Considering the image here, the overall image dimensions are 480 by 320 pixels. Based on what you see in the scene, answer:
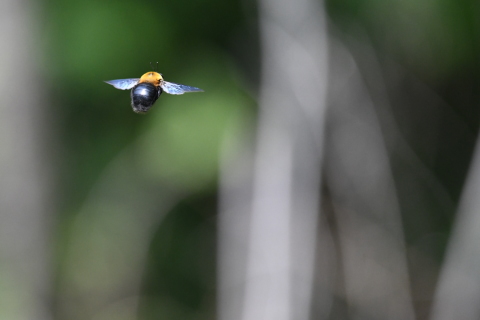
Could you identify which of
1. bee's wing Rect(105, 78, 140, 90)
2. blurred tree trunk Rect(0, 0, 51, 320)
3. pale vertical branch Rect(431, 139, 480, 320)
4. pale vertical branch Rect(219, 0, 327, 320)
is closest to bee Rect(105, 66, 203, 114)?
bee's wing Rect(105, 78, 140, 90)

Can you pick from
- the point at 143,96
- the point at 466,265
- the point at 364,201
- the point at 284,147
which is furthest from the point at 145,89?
the point at 364,201

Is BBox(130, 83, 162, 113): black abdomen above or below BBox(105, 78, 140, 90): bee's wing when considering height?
below

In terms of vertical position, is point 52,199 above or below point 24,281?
above

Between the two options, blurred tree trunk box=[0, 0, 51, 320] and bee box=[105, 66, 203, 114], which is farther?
blurred tree trunk box=[0, 0, 51, 320]

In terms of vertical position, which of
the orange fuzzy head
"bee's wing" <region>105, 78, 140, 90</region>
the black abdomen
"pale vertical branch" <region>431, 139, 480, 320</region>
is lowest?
"pale vertical branch" <region>431, 139, 480, 320</region>

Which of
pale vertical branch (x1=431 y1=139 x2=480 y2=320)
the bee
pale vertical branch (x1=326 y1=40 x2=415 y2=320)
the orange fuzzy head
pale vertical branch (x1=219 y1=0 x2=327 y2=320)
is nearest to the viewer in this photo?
the bee

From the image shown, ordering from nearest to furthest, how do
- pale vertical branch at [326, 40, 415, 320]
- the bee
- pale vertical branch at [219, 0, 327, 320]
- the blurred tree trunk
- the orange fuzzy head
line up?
1. the bee
2. the orange fuzzy head
3. pale vertical branch at [219, 0, 327, 320]
4. the blurred tree trunk
5. pale vertical branch at [326, 40, 415, 320]

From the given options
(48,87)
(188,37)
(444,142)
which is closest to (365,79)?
(444,142)

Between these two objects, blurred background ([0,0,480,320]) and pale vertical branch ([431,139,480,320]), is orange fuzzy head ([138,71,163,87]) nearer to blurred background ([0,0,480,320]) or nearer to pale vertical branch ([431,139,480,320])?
blurred background ([0,0,480,320])

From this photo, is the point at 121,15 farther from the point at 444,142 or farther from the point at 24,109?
the point at 444,142
